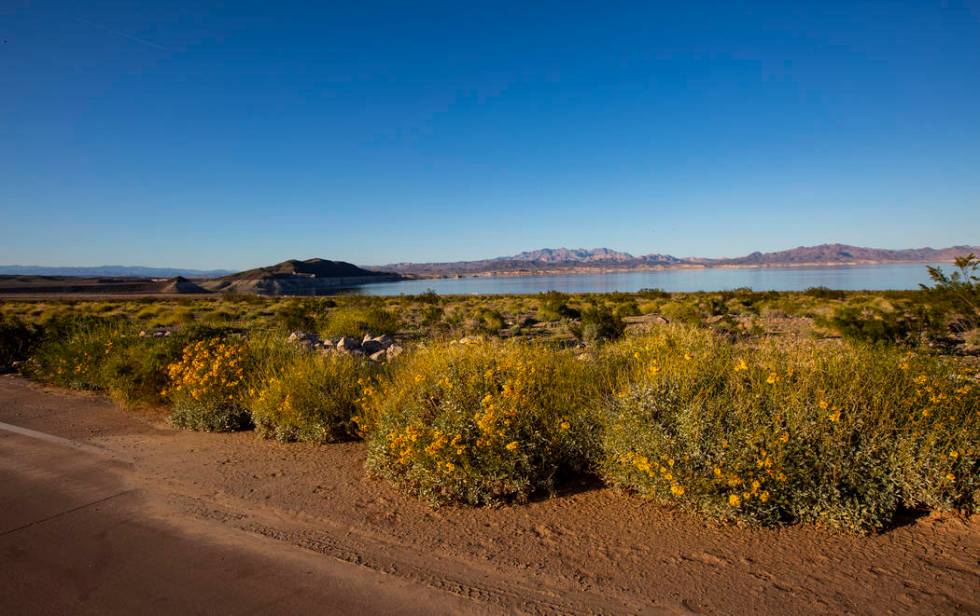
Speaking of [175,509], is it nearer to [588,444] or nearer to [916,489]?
[588,444]

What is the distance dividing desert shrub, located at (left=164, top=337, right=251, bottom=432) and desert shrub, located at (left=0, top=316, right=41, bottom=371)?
8507 millimetres

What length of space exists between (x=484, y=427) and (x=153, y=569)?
2.73 metres

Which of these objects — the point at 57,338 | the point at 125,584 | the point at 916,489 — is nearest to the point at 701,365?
the point at 916,489

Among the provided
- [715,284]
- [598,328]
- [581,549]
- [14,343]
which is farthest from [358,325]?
[715,284]

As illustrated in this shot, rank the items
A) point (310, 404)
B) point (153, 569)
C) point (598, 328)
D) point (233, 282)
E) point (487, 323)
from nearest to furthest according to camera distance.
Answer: point (153, 569) < point (310, 404) < point (598, 328) < point (487, 323) < point (233, 282)

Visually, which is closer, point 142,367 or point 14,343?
point 142,367

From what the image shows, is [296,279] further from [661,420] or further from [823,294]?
[661,420]

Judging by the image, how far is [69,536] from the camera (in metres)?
4.61

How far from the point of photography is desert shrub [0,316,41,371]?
13773mm

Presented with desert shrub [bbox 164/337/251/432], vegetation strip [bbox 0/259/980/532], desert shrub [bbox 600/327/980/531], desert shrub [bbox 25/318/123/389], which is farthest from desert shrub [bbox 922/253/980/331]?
desert shrub [bbox 25/318/123/389]

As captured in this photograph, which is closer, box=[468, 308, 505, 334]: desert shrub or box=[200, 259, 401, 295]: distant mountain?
box=[468, 308, 505, 334]: desert shrub

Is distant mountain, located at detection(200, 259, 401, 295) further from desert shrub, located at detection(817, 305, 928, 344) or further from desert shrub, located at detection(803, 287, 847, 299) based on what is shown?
desert shrub, located at detection(817, 305, 928, 344)

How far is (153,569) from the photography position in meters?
4.06

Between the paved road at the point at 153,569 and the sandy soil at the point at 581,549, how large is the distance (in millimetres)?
109
